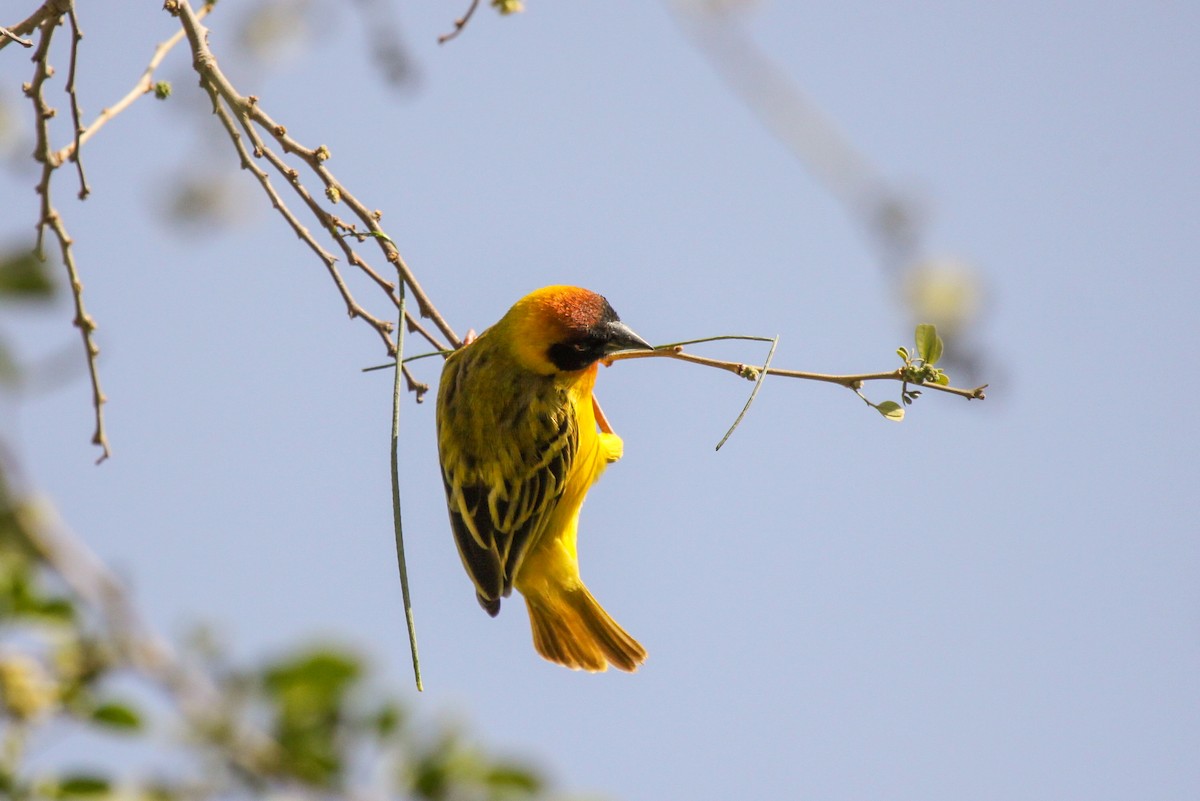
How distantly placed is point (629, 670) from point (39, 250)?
8.67ft

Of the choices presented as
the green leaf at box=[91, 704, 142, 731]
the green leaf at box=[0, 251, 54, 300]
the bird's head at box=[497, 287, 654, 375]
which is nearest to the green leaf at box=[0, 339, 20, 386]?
the green leaf at box=[0, 251, 54, 300]

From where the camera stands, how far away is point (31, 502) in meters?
1.08

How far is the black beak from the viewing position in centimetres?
414

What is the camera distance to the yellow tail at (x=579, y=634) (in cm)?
456

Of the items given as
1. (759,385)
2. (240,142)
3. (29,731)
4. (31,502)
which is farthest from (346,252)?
(31,502)

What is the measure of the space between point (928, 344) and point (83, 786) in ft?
6.69

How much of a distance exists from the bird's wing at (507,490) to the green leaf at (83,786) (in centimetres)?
272

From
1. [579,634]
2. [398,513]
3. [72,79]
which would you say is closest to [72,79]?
[72,79]

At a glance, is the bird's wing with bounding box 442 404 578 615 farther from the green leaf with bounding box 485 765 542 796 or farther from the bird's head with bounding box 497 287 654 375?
the green leaf with bounding box 485 765 542 796

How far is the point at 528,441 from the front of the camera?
14.0 ft

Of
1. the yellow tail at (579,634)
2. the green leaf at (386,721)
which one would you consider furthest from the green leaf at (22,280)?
the yellow tail at (579,634)

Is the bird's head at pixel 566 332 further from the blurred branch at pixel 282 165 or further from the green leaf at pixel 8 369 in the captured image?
the green leaf at pixel 8 369

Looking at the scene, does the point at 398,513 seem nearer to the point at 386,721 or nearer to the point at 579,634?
the point at 386,721

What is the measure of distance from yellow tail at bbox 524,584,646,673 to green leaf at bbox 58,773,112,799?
3.21 metres
